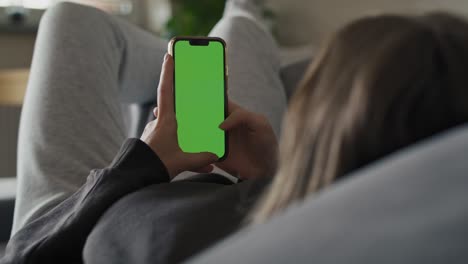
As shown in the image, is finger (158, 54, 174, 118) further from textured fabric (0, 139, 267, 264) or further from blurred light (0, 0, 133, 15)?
blurred light (0, 0, 133, 15)

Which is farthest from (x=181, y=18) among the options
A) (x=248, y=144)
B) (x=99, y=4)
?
(x=248, y=144)

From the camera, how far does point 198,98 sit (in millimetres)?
858

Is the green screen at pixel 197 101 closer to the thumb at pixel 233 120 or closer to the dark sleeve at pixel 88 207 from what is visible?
the thumb at pixel 233 120

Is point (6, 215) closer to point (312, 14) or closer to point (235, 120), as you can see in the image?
point (235, 120)

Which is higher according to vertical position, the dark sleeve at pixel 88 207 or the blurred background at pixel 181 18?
the dark sleeve at pixel 88 207

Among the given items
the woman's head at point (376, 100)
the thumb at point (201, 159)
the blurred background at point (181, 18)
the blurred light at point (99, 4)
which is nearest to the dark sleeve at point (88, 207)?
the thumb at point (201, 159)

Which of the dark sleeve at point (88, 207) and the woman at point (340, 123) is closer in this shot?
the woman at point (340, 123)

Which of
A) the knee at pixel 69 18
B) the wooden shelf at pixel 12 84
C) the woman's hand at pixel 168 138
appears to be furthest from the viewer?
Result: the wooden shelf at pixel 12 84

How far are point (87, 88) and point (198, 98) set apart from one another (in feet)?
0.95

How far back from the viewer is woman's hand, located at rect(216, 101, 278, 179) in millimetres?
855

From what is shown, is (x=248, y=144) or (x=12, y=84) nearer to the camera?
(x=248, y=144)

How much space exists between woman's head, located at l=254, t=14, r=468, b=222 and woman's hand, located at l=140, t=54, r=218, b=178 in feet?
1.14

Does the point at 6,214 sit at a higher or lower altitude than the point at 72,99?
lower

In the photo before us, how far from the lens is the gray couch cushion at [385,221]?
291 mm
